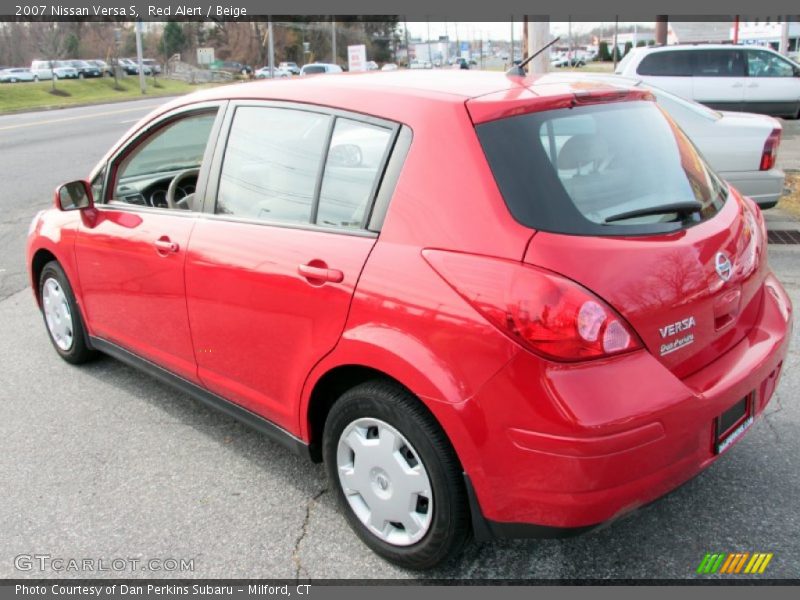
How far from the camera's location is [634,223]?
2453 mm

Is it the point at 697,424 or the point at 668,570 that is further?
the point at 668,570

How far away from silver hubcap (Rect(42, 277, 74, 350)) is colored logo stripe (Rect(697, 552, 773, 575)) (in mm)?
3642

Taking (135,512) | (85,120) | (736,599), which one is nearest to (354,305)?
(135,512)

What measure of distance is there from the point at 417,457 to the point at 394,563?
0.50 metres

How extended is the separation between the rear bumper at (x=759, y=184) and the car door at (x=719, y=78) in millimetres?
8785

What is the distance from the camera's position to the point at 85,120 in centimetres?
2527

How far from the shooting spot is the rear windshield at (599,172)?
235 cm

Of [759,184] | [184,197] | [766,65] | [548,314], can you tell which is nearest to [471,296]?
[548,314]

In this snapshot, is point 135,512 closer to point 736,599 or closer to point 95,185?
point 95,185

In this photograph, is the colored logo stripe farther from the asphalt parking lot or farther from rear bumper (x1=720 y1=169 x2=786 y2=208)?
rear bumper (x1=720 y1=169 x2=786 y2=208)

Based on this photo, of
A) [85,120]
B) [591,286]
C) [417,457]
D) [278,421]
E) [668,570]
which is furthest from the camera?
[85,120]

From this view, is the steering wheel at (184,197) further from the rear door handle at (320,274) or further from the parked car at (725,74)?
the parked car at (725,74)

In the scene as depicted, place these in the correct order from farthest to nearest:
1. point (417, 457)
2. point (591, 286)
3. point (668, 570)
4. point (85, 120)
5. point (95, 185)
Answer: point (85, 120), point (95, 185), point (668, 570), point (417, 457), point (591, 286)

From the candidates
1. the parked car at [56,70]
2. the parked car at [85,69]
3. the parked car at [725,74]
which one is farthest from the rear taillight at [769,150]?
the parked car at [85,69]
